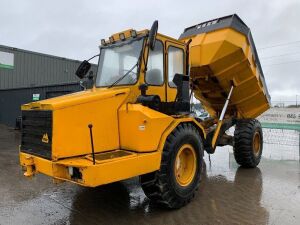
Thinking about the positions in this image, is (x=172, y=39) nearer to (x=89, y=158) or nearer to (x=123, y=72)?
(x=123, y=72)

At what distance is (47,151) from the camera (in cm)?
454

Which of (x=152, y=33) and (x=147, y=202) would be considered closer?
(x=152, y=33)

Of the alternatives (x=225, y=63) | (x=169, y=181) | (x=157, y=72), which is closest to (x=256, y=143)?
(x=225, y=63)

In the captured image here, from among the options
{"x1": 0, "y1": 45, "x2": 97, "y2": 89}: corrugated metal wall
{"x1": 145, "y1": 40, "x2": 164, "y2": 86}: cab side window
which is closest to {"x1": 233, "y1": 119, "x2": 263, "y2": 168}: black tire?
{"x1": 145, "y1": 40, "x2": 164, "y2": 86}: cab side window

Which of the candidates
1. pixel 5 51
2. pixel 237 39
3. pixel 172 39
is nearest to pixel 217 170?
pixel 237 39

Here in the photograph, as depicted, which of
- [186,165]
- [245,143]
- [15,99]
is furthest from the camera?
[15,99]

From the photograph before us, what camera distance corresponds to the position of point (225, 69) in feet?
23.8

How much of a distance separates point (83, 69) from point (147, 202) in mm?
2703

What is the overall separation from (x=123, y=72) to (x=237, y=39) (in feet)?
9.59

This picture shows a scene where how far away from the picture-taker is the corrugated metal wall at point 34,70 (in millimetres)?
22156

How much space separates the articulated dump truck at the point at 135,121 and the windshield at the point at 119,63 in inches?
0.7

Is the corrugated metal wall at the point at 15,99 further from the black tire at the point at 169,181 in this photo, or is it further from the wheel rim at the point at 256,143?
the black tire at the point at 169,181

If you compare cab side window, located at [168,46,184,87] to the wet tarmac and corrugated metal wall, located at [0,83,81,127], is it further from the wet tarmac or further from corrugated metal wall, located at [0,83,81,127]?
corrugated metal wall, located at [0,83,81,127]

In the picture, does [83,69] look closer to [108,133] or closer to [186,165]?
[108,133]
